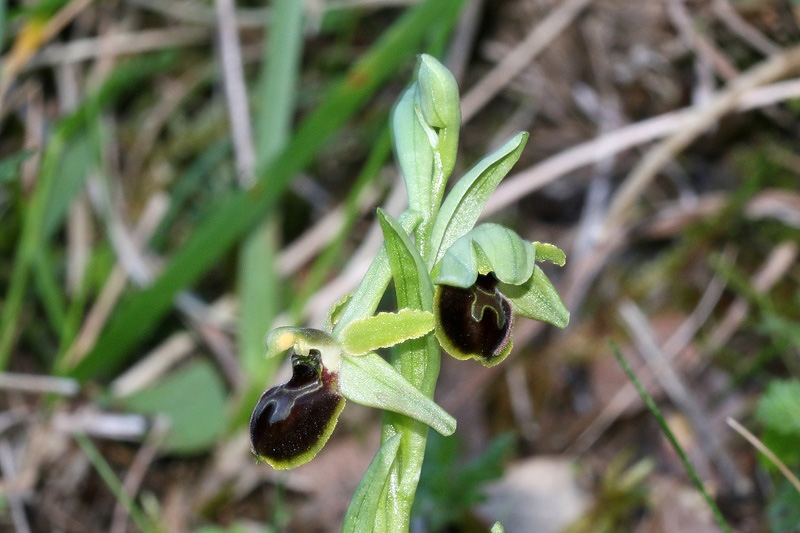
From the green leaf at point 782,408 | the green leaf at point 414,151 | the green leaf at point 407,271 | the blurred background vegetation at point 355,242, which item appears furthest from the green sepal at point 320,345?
the green leaf at point 782,408

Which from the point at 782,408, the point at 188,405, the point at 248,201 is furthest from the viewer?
the point at 188,405

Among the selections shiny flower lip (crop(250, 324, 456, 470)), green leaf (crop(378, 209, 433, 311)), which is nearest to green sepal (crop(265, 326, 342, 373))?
shiny flower lip (crop(250, 324, 456, 470))

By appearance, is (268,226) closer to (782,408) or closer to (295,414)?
(295,414)

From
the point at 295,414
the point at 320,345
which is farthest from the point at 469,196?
the point at 295,414

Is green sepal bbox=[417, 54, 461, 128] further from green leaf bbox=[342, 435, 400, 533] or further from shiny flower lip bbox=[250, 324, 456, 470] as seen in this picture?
green leaf bbox=[342, 435, 400, 533]

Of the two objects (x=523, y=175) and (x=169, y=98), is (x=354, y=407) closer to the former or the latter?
(x=523, y=175)

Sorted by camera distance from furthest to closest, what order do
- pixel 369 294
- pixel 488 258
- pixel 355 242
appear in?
pixel 355 242
pixel 369 294
pixel 488 258

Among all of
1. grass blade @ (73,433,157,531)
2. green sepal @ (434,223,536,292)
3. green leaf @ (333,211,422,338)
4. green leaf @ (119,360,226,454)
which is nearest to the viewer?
green sepal @ (434,223,536,292)
